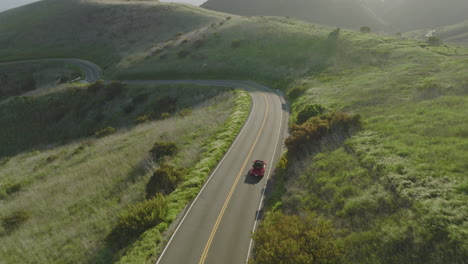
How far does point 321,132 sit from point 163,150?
18.7 m

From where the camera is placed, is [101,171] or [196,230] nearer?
[196,230]

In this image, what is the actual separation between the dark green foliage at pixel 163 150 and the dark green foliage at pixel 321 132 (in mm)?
14168

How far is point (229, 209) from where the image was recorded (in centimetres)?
1902

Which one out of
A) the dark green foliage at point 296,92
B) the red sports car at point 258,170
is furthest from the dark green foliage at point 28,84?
the red sports car at point 258,170

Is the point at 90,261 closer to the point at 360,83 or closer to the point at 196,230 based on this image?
the point at 196,230

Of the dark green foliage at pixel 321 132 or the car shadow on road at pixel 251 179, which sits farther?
the dark green foliage at pixel 321 132

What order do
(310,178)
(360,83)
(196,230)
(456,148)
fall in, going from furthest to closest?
(360,83)
(310,178)
(196,230)
(456,148)

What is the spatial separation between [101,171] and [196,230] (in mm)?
17030

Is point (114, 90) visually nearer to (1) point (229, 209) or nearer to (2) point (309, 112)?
(2) point (309, 112)

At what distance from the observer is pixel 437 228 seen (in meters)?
10.5

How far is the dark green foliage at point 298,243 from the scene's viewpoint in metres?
11.8

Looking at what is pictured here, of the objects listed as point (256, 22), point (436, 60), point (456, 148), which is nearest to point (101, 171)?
point (456, 148)

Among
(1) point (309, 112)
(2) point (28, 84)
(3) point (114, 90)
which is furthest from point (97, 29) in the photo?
(1) point (309, 112)

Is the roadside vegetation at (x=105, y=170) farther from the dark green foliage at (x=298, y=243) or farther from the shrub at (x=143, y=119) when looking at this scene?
the dark green foliage at (x=298, y=243)
